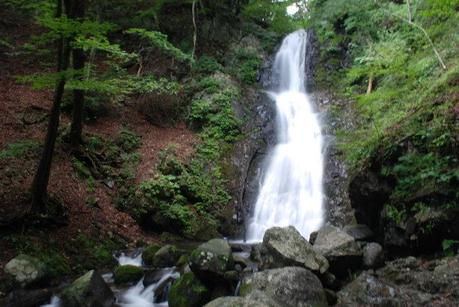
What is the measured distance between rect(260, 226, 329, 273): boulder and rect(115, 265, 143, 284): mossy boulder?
2607mm

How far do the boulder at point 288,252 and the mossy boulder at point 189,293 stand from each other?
130 cm

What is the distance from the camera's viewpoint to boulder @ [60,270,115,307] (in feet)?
20.7

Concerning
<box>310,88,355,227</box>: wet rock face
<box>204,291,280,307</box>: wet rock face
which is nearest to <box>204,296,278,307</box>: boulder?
<box>204,291,280,307</box>: wet rock face

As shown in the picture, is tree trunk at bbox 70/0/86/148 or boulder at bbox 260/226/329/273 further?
tree trunk at bbox 70/0/86/148

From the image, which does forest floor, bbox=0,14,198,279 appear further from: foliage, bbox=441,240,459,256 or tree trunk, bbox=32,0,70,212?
foliage, bbox=441,240,459,256

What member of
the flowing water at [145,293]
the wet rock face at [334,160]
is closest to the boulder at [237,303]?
the flowing water at [145,293]

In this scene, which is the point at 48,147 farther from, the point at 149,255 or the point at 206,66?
the point at 206,66

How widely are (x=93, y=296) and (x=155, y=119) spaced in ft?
32.2

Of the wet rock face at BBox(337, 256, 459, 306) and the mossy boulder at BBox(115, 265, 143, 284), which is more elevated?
the wet rock face at BBox(337, 256, 459, 306)

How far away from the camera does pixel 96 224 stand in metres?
9.48


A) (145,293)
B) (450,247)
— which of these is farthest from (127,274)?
(450,247)

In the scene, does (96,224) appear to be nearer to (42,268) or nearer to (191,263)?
(42,268)

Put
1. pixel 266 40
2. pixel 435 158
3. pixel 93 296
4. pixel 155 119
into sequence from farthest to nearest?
1. pixel 266 40
2. pixel 155 119
3. pixel 435 158
4. pixel 93 296

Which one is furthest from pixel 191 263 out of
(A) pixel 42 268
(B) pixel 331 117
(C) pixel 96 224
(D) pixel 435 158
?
(B) pixel 331 117
